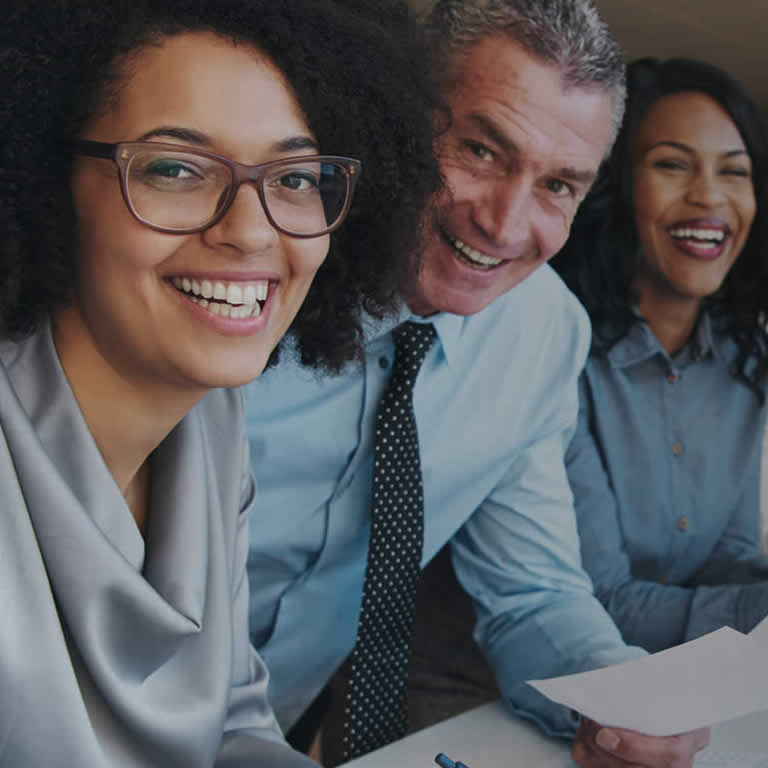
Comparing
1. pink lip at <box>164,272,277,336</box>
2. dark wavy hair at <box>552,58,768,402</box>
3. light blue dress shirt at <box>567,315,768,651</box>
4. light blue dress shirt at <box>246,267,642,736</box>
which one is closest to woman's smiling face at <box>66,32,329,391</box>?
pink lip at <box>164,272,277,336</box>

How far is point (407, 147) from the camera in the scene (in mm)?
1251

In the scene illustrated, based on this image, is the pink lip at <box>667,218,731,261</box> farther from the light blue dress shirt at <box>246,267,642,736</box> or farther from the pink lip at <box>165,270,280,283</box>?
the pink lip at <box>165,270,280,283</box>

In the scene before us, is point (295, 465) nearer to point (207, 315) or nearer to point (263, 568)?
point (263, 568)

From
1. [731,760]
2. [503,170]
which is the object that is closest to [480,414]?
[503,170]

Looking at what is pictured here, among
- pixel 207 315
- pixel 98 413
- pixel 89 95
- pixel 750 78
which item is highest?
pixel 750 78

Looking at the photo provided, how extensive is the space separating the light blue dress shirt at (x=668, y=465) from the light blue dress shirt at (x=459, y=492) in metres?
0.19

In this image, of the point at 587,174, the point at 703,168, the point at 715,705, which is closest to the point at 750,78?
the point at 703,168

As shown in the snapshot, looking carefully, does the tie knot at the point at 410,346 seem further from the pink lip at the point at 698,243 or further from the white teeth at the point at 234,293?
the pink lip at the point at 698,243

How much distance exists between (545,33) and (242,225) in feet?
2.37

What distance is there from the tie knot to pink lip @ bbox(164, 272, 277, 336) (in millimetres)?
503

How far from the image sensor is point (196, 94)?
0.95 meters

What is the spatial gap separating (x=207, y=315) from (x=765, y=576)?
135cm

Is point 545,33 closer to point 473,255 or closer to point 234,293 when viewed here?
point 473,255

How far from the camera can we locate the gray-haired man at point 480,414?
1.49 meters
